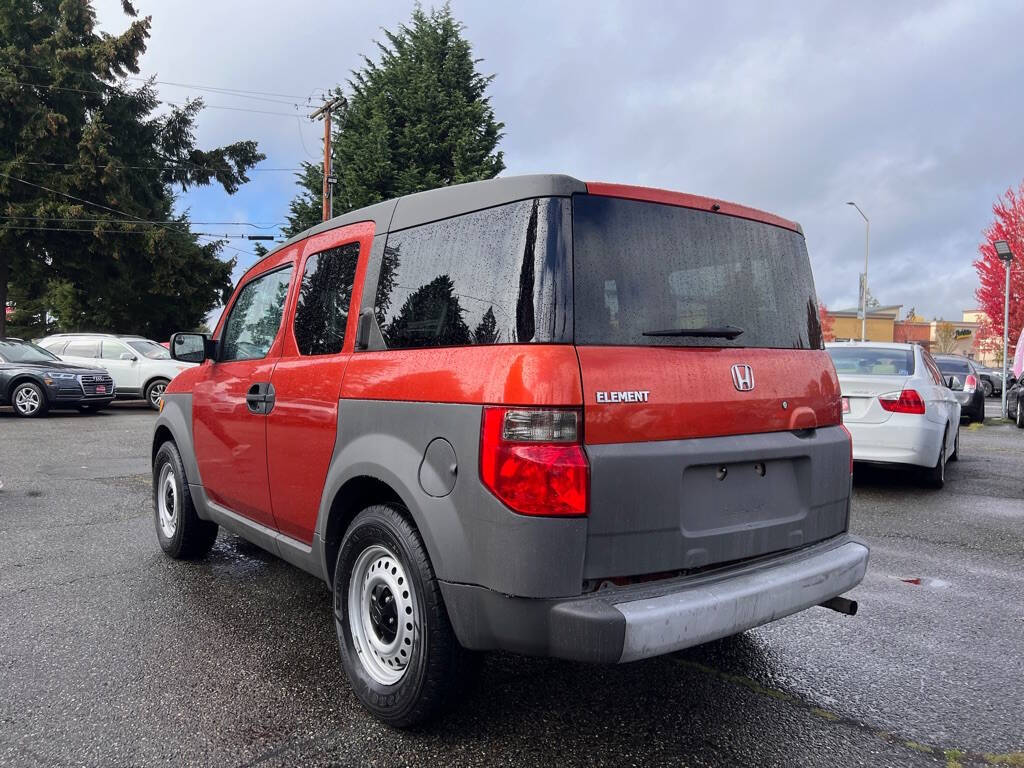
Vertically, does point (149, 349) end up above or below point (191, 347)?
above

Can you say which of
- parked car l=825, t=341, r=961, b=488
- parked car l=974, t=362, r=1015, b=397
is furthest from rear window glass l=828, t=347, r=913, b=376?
parked car l=974, t=362, r=1015, b=397

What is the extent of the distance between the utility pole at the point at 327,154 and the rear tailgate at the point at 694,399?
2425 cm

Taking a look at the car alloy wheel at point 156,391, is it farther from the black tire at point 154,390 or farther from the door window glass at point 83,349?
the door window glass at point 83,349

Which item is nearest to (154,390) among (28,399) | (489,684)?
(28,399)

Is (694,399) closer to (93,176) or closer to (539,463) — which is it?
(539,463)

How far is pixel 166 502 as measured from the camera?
508cm

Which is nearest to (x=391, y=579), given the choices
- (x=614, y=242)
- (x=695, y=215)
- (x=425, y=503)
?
(x=425, y=503)

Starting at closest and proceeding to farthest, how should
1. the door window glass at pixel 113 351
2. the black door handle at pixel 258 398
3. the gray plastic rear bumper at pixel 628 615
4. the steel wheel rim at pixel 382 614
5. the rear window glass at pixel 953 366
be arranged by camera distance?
the gray plastic rear bumper at pixel 628 615
the steel wheel rim at pixel 382 614
the black door handle at pixel 258 398
the door window glass at pixel 113 351
the rear window glass at pixel 953 366

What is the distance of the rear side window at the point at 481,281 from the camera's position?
2.40m

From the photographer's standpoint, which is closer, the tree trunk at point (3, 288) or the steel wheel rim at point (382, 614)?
the steel wheel rim at point (382, 614)

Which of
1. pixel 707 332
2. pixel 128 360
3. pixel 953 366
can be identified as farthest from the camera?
pixel 953 366

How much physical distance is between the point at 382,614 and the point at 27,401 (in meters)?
14.7

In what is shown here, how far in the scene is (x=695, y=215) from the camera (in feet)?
9.24

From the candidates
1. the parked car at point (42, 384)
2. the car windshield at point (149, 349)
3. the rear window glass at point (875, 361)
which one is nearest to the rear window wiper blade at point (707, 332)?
the rear window glass at point (875, 361)
